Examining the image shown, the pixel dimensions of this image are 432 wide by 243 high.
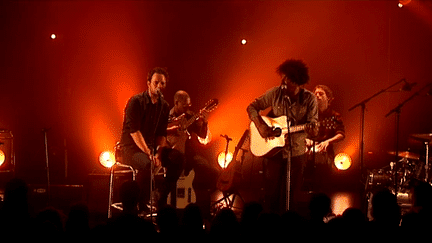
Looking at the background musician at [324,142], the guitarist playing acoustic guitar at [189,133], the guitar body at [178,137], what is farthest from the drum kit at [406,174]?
the guitar body at [178,137]

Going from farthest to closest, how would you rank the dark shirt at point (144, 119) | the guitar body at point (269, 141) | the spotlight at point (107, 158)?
the spotlight at point (107, 158), the dark shirt at point (144, 119), the guitar body at point (269, 141)

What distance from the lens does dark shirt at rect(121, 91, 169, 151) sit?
750 centimetres

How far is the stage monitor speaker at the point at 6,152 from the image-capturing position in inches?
361

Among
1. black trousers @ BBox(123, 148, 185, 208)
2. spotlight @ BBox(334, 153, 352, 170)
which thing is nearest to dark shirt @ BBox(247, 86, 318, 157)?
black trousers @ BBox(123, 148, 185, 208)

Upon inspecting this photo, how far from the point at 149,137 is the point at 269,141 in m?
1.50

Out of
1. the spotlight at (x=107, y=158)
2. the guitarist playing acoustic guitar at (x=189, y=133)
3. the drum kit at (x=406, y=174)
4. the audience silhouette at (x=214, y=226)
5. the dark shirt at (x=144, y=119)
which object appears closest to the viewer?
the audience silhouette at (x=214, y=226)

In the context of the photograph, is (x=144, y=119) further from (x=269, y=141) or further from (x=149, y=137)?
(x=269, y=141)

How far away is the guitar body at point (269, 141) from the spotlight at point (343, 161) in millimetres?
3558

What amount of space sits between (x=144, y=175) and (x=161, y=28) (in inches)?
156

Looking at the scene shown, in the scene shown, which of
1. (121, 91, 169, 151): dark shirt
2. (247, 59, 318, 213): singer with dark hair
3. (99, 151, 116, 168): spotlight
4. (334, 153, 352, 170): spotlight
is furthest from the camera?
(334, 153, 352, 170): spotlight

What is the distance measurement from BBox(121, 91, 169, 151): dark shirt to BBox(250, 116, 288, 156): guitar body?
117cm

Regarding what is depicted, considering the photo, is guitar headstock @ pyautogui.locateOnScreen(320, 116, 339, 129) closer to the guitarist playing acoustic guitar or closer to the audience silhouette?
the guitarist playing acoustic guitar

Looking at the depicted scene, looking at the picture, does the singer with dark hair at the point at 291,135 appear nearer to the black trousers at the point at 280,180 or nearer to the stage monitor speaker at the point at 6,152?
the black trousers at the point at 280,180

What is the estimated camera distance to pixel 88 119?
10656mm
